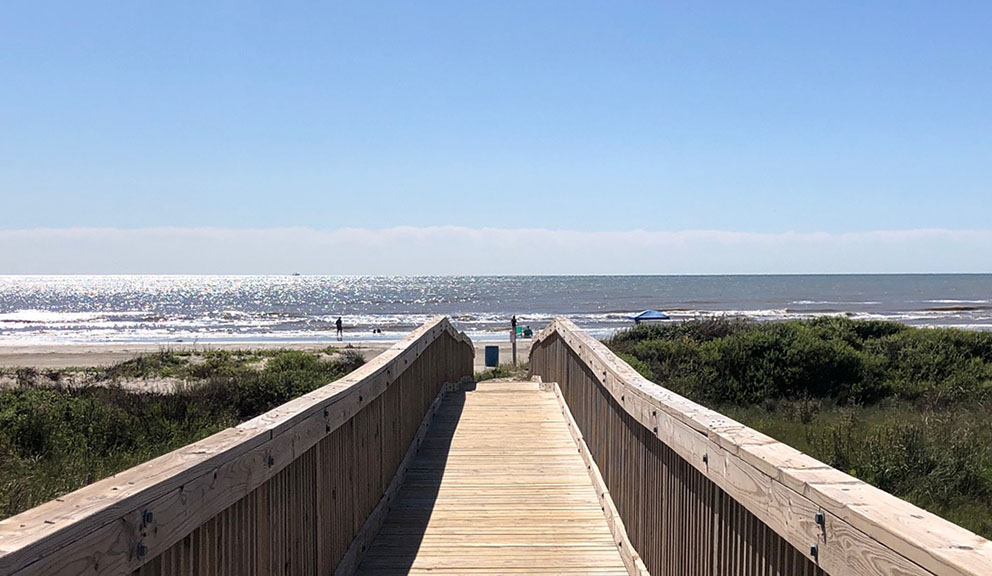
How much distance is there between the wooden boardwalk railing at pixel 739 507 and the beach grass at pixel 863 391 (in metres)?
3.18

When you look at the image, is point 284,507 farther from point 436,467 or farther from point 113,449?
point 113,449

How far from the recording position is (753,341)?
1619 cm

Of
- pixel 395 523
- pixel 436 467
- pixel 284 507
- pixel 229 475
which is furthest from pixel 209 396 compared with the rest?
pixel 229 475

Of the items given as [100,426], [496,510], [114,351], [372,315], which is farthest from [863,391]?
[372,315]

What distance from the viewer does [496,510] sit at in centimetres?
614

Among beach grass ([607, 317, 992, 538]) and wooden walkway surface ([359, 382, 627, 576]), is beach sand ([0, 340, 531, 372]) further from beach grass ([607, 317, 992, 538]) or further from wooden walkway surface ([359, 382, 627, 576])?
wooden walkway surface ([359, 382, 627, 576])

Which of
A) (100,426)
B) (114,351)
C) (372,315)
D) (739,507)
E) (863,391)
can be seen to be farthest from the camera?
(372,315)

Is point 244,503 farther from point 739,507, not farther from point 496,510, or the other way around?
point 496,510

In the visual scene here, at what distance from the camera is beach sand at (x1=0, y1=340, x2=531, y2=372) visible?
36.2 meters

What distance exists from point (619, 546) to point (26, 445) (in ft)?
21.9

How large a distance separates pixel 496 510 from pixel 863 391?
10.8m

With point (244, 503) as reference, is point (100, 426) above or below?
below

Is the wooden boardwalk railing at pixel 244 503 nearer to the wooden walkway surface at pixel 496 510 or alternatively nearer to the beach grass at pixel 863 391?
the wooden walkway surface at pixel 496 510

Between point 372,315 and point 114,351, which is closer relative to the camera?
point 114,351
